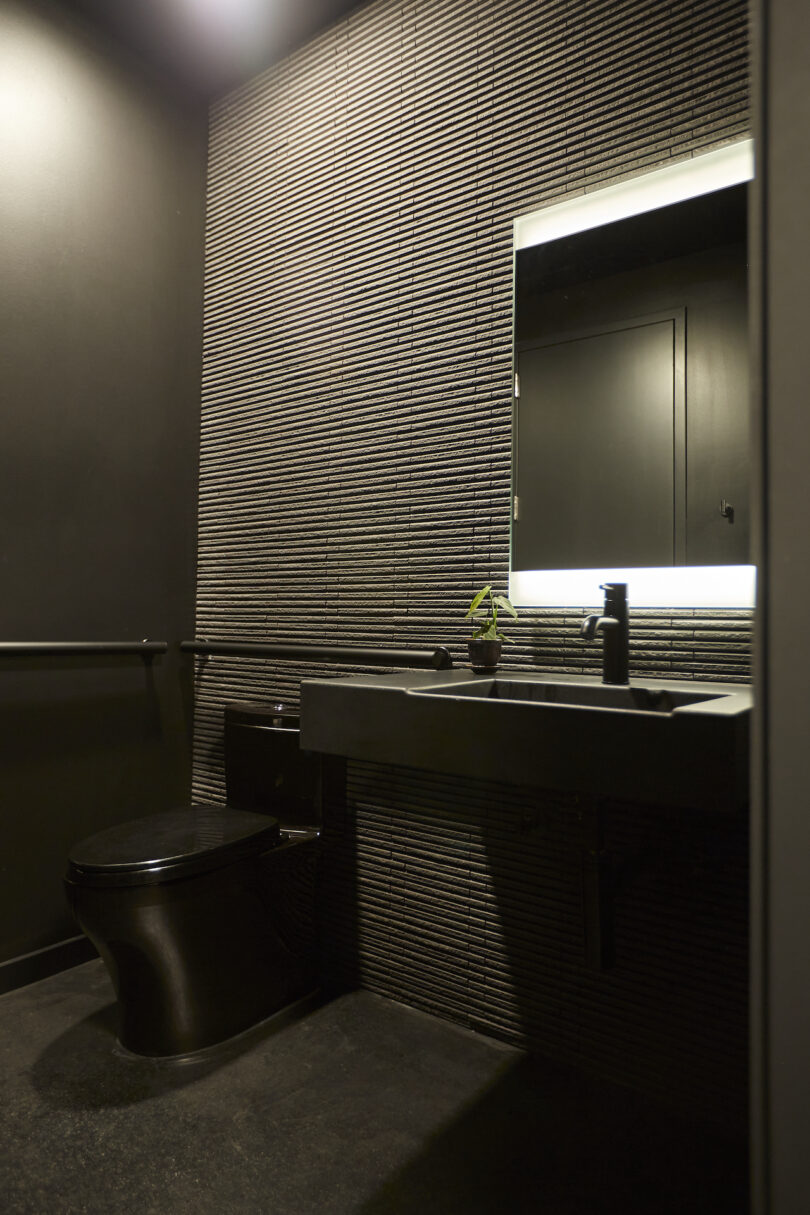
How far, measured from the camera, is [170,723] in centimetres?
242

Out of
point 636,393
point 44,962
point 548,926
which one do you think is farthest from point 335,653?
point 44,962

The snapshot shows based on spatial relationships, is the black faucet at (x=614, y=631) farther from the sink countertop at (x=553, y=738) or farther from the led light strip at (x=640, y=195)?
the led light strip at (x=640, y=195)

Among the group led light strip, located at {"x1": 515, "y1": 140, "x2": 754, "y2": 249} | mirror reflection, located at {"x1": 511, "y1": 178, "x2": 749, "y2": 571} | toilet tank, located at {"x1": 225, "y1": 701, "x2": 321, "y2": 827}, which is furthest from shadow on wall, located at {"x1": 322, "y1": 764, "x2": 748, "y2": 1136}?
led light strip, located at {"x1": 515, "y1": 140, "x2": 754, "y2": 249}

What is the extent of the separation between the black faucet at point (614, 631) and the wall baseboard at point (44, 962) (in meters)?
1.63

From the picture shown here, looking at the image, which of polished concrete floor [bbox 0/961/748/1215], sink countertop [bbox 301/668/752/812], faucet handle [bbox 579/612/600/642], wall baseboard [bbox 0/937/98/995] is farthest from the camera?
wall baseboard [bbox 0/937/98/995]

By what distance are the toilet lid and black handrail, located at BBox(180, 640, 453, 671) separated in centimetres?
44

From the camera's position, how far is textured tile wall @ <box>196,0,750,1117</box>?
5.18ft

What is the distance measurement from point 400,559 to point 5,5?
176 cm

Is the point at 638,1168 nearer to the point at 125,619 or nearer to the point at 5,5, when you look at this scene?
the point at 125,619

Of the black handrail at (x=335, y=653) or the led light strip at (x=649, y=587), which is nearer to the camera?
the led light strip at (x=649, y=587)

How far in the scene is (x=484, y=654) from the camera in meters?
1.62

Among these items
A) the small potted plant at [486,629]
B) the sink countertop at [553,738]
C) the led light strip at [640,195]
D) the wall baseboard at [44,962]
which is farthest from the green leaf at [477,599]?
the wall baseboard at [44,962]

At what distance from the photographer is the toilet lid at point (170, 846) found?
1.53 metres

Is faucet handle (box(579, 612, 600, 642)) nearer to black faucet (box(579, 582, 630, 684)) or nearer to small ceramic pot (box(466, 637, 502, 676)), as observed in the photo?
black faucet (box(579, 582, 630, 684))
